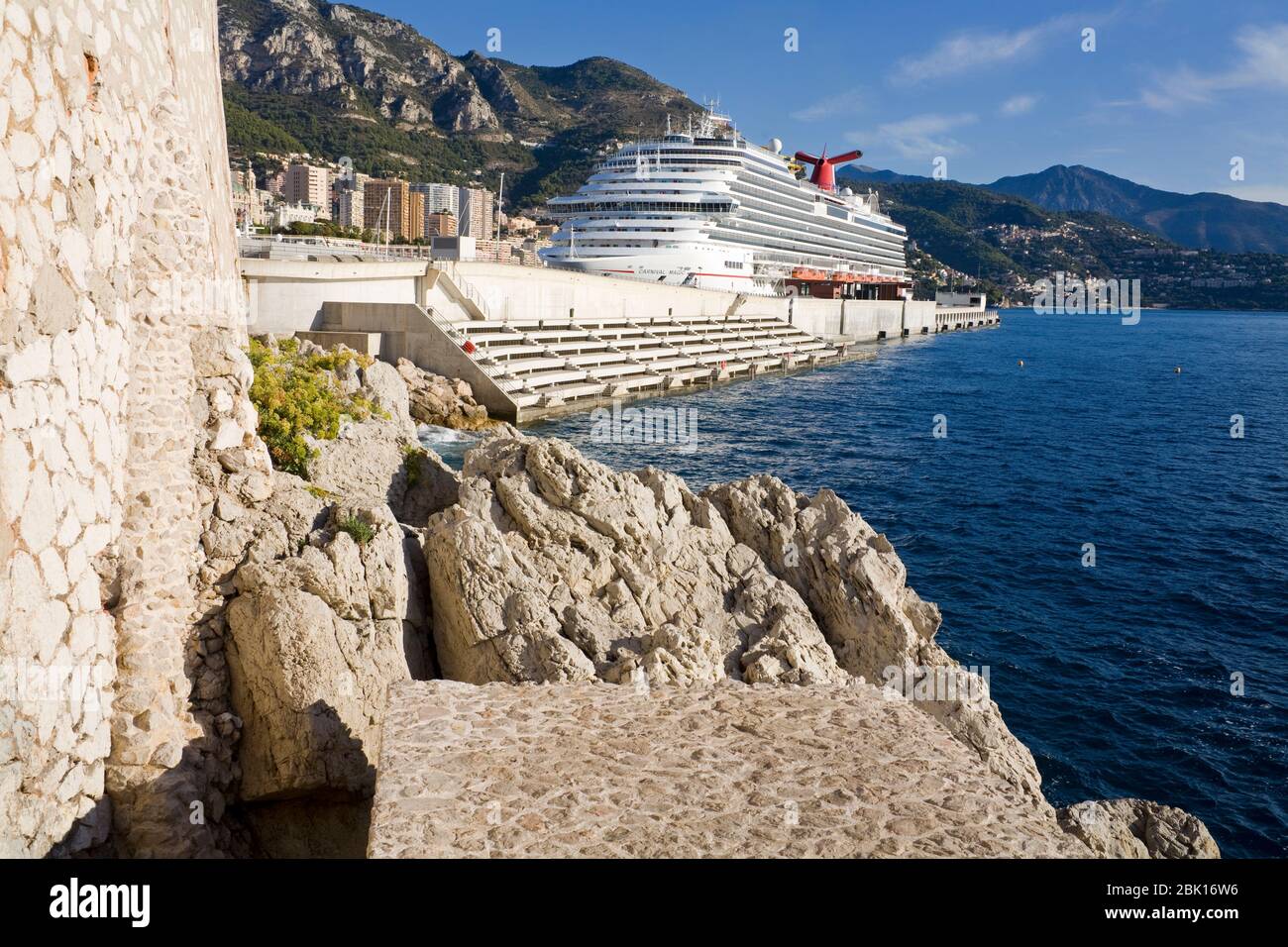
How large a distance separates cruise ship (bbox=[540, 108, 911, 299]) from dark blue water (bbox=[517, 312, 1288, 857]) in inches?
712

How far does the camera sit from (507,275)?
118 feet

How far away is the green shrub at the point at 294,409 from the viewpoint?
10266 millimetres

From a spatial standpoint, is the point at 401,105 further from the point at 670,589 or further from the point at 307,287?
the point at 670,589

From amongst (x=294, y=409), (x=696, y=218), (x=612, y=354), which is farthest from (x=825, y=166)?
(x=294, y=409)

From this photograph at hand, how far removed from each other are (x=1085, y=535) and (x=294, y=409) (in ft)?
55.3

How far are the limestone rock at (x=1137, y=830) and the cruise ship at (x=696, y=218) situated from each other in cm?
5517

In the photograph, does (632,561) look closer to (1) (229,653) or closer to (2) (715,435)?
(1) (229,653)

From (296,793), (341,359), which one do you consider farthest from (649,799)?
(341,359)

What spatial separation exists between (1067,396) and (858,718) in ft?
151

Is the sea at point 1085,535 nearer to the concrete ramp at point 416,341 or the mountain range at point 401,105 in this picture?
the concrete ramp at point 416,341

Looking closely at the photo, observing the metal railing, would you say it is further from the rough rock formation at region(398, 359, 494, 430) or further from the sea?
the sea

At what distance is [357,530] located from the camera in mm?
8242
